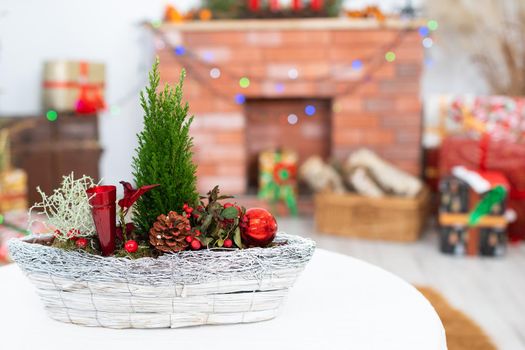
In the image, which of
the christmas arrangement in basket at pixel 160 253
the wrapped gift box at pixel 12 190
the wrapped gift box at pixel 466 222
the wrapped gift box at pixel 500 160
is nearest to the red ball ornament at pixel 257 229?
the christmas arrangement in basket at pixel 160 253

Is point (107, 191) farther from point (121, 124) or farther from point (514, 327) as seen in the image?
point (121, 124)

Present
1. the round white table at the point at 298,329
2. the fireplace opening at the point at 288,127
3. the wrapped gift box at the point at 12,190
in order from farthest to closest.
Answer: the fireplace opening at the point at 288,127 → the wrapped gift box at the point at 12,190 → the round white table at the point at 298,329

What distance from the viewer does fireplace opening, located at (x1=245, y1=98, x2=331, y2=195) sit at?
423 centimetres

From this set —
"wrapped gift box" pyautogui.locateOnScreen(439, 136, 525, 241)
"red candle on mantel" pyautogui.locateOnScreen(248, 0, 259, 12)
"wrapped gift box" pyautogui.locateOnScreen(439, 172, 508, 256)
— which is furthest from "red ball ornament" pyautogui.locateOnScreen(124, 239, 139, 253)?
"red candle on mantel" pyautogui.locateOnScreen(248, 0, 259, 12)

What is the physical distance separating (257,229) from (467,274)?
201cm

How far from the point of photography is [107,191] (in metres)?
1.12

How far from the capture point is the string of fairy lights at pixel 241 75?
3.89 meters

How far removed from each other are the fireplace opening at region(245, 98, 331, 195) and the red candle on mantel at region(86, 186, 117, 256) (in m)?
3.08

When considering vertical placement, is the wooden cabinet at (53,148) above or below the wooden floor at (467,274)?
above

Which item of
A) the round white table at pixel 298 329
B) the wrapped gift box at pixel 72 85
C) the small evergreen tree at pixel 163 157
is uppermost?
the wrapped gift box at pixel 72 85

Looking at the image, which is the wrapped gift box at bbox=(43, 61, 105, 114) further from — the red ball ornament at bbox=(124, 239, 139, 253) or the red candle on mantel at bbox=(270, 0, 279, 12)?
the red ball ornament at bbox=(124, 239, 139, 253)

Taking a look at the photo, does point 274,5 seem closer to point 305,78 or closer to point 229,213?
point 305,78

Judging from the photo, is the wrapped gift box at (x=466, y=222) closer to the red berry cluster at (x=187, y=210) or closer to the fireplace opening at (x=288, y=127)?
the fireplace opening at (x=288, y=127)

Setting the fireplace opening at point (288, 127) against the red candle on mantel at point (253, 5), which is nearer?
the red candle on mantel at point (253, 5)
